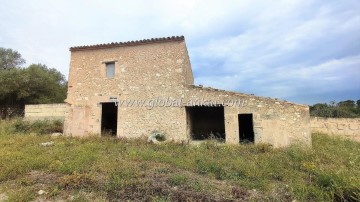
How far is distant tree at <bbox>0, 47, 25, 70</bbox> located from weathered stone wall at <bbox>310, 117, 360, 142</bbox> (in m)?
28.6

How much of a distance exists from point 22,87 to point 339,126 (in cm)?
2414

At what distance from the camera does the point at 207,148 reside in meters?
10.1

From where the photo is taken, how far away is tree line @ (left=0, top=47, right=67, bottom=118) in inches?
810

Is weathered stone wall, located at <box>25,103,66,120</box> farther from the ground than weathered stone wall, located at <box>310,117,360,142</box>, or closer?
farther from the ground

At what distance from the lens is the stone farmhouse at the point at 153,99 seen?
10.6 meters

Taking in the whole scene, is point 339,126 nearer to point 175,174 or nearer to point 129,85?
point 175,174

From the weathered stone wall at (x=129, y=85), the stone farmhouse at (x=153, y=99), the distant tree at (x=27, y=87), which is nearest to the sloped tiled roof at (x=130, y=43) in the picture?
the stone farmhouse at (x=153, y=99)

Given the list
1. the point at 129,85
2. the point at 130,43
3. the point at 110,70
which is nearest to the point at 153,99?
the point at 129,85

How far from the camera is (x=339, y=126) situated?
13.4 m

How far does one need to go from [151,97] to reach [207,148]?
3.98 meters

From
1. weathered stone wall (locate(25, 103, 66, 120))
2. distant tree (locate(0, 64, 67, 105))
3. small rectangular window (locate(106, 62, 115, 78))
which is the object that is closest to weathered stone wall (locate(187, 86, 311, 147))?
small rectangular window (locate(106, 62, 115, 78))

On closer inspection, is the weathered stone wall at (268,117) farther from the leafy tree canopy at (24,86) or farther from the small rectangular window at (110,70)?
the leafy tree canopy at (24,86)

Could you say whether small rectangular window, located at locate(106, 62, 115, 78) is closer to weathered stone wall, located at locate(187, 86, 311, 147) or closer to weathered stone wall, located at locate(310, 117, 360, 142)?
weathered stone wall, located at locate(187, 86, 311, 147)

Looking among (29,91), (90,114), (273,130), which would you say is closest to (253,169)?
(273,130)
